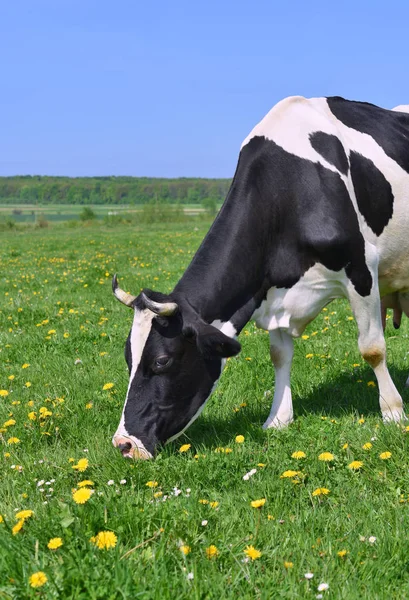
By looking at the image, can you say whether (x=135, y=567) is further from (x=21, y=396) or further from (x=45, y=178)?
(x=45, y=178)

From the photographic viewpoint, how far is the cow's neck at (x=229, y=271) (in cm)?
466

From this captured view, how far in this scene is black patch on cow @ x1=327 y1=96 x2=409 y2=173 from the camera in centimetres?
558

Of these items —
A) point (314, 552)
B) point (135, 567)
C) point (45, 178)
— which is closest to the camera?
point (135, 567)

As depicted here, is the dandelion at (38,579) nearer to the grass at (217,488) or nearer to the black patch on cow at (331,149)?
the grass at (217,488)

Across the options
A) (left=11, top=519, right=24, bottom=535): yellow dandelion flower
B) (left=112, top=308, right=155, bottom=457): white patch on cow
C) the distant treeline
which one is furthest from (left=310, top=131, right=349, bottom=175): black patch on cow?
the distant treeline

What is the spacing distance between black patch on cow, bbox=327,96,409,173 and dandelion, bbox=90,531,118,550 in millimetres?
3872

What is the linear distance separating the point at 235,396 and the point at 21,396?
1981 mm

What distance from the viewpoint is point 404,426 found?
4.61m

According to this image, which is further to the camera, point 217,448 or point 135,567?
point 217,448

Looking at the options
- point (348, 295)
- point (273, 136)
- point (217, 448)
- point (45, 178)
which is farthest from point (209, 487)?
point (45, 178)

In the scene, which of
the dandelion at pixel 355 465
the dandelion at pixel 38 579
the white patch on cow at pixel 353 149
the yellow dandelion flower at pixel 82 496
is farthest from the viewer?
the white patch on cow at pixel 353 149

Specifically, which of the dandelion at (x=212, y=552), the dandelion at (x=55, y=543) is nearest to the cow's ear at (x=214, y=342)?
the dandelion at (x=212, y=552)

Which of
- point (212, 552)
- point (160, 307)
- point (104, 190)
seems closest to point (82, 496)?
point (212, 552)

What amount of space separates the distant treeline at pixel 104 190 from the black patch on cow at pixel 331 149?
140m
